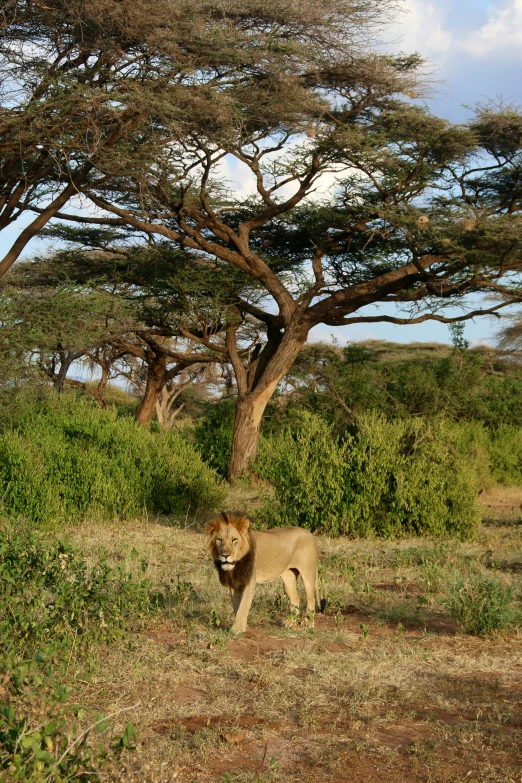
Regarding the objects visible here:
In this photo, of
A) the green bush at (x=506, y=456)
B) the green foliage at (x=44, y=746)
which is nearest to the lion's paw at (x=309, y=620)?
the green foliage at (x=44, y=746)

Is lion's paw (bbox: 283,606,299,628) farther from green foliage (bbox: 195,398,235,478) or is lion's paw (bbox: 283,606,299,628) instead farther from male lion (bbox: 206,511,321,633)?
green foliage (bbox: 195,398,235,478)

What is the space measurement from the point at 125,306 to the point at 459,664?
12142 mm

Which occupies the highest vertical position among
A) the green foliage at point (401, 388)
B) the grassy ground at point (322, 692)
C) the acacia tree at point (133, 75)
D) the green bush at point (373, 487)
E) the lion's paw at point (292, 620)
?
the acacia tree at point (133, 75)

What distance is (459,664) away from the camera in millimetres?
5227

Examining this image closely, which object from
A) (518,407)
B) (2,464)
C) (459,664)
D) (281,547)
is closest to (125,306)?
(2,464)

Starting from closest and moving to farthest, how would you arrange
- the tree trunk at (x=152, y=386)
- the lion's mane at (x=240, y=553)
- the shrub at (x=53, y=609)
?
the shrub at (x=53, y=609), the lion's mane at (x=240, y=553), the tree trunk at (x=152, y=386)

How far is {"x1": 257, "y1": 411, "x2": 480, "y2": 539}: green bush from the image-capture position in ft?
35.0

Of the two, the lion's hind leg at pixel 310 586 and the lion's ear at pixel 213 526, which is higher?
the lion's ear at pixel 213 526

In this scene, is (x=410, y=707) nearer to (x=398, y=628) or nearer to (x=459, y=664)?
(x=459, y=664)

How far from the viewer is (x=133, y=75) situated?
1227cm

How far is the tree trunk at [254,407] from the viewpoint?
16.9 meters

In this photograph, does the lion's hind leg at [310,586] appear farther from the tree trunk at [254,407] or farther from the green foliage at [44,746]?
the tree trunk at [254,407]

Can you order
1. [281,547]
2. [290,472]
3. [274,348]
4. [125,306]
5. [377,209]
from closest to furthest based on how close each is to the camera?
[281,547] → [290,472] → [377,209] → [125,306] → [274,348]

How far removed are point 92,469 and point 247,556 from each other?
6.23 m
